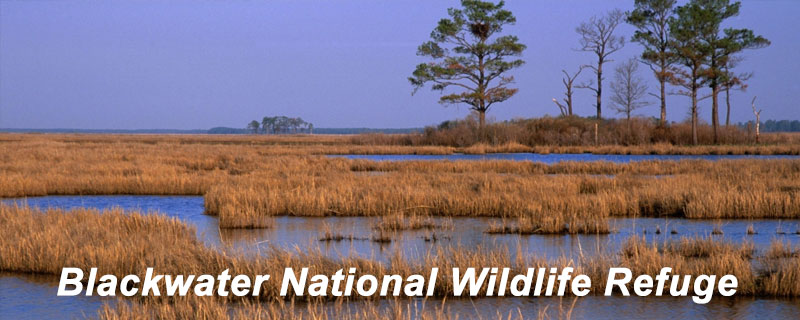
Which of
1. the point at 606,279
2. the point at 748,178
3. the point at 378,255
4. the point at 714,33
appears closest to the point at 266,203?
the point at 378,255

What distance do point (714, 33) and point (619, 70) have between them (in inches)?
337

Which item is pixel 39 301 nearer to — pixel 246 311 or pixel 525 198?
pixel 246 311

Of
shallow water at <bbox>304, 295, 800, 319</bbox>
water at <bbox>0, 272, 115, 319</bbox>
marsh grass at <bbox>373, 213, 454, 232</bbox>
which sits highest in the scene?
marsh grass at <bbox>373, 213, 454, 232</bbox>

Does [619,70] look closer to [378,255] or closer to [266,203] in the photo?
[266,203]

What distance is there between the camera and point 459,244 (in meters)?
9.10

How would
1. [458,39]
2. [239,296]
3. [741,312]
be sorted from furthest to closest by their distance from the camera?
[458,39]
[239,296]
[741,312]

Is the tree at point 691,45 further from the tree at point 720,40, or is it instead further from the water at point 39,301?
the water at point 39,301

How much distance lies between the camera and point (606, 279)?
7727 millimetres

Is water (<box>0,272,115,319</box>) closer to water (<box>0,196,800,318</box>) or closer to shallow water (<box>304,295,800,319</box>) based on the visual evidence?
water (<box>0,196,800,318</box>)

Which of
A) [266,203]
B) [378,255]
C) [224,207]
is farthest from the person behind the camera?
[266,203]

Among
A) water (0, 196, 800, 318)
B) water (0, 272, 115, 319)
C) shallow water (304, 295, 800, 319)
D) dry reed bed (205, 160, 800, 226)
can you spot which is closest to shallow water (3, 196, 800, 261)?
water (0, 196, 800, 318)

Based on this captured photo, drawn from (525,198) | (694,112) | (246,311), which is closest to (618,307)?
(246,311)

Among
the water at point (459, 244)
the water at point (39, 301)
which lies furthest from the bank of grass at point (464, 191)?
the water at point (39, 301)

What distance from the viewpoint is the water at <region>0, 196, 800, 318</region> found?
275 inches
